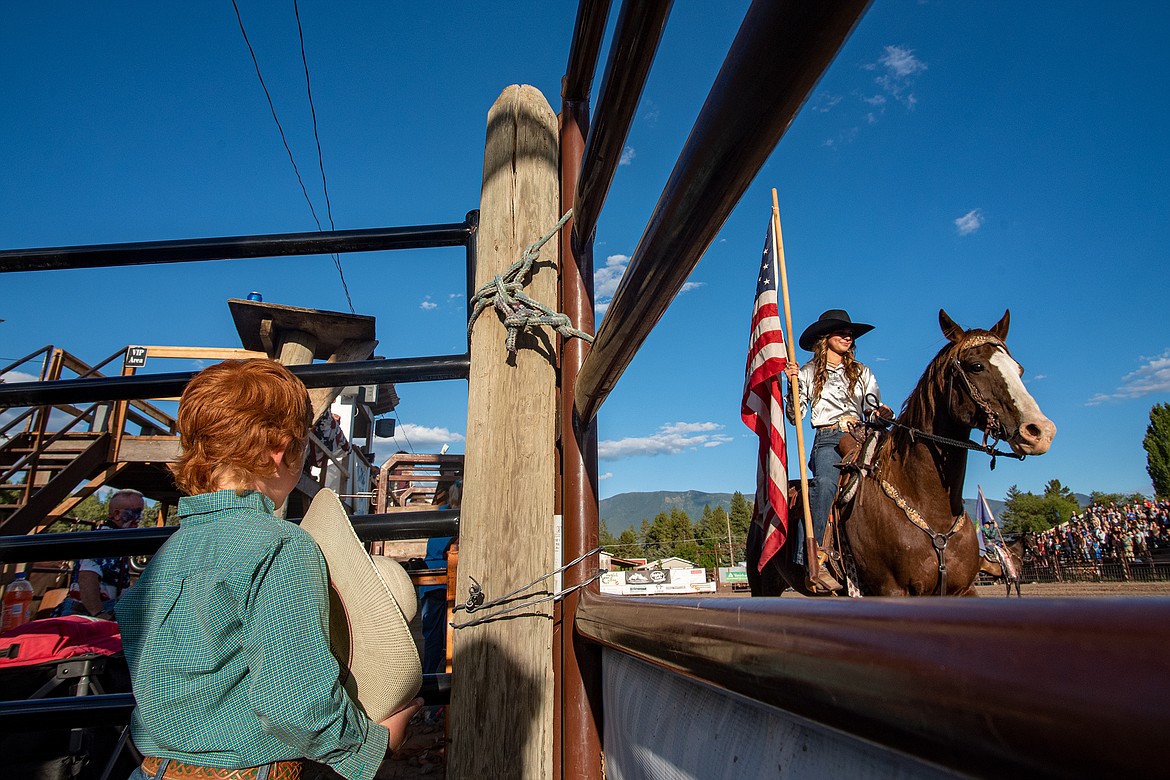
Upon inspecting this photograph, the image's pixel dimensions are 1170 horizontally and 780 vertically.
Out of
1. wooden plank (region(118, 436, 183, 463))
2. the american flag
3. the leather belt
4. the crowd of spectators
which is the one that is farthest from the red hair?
the crowd of spectators

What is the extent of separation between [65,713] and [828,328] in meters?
5.35

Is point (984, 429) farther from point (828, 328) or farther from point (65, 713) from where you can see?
point (65, 713)

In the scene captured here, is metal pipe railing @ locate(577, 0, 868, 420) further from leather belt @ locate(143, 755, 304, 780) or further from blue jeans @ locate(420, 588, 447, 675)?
blue jeans @ locate(420, 588, 447, 675)

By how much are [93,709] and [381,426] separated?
21.4m

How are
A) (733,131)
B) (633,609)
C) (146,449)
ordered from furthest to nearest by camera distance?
(146,449) → (633,609) → (733,131)

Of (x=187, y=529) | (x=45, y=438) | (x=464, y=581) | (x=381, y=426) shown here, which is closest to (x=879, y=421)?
(x=464, y=581)

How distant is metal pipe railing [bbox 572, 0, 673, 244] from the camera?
0.75 meters

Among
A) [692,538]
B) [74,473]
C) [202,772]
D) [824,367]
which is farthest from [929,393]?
[692,538]

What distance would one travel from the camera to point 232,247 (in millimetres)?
1585

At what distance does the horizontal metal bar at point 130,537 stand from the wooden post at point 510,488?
0.11 m

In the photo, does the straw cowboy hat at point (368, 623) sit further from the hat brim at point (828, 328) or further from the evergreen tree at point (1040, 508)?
the evergreen tree at point (1040, 508)

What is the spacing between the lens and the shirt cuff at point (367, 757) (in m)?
1.13

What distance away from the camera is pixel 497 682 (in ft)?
3.90

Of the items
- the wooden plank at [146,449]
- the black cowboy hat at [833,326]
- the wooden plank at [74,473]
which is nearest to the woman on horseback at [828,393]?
the black cowboy hat at [833,326]
